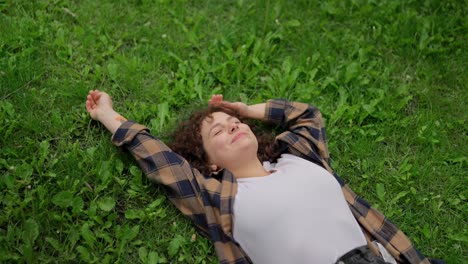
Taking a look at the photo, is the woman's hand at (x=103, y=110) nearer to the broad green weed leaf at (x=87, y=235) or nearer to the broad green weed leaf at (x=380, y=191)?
the broad green weed leaf at (x=87, y=235)

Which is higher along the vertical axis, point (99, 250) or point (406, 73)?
point (406, 73)

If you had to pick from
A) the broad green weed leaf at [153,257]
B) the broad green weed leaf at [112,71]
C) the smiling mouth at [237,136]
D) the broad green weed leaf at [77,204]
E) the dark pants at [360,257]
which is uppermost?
the smiling mouth at [237,136]

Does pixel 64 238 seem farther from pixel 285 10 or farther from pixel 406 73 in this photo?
pixel 406 73

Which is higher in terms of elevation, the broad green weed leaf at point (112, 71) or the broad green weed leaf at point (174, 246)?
the broad green weed leaf at point (112, 71)

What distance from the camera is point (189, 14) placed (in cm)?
461

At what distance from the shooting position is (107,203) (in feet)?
10.9

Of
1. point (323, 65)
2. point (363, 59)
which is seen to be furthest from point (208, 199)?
point (363, 59)

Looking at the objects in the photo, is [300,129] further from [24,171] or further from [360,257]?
[24,171]

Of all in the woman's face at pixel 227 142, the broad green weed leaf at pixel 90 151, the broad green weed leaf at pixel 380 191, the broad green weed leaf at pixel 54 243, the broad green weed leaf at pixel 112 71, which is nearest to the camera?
the broad green weed leaf at pixel 54 243

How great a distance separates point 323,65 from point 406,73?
77cm

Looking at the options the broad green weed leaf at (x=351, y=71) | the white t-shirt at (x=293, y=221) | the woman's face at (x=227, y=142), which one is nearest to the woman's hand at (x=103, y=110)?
the woman's face at (x=227, y=142)

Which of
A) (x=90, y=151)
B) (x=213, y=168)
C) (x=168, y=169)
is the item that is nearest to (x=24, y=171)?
(x=90, y=151)

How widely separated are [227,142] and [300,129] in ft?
2.22

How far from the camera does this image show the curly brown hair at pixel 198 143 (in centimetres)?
348
